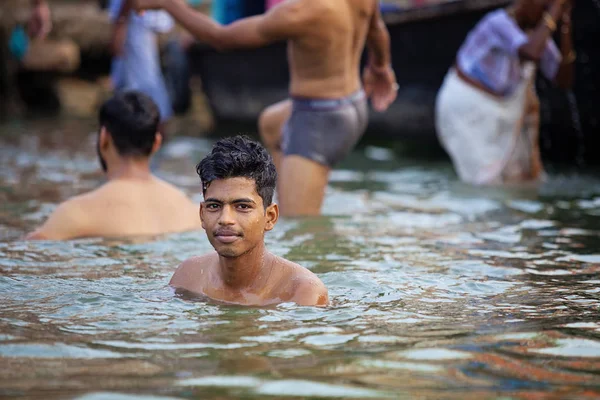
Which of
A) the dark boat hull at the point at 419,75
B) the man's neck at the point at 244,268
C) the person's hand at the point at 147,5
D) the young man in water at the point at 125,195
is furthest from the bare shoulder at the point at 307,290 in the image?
the dark boat hull at the point at 419,75

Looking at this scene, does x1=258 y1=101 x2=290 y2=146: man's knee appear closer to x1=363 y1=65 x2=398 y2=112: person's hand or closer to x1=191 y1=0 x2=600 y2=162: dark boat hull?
x1=363 y1=65 x2=398 y2=112: person's hand

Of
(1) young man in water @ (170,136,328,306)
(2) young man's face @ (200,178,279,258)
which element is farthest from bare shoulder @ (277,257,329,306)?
(2) young man's face @ (200,178,279,258)

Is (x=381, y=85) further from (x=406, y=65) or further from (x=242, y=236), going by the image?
(x=406, y=65)

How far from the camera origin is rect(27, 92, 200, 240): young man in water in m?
6.20

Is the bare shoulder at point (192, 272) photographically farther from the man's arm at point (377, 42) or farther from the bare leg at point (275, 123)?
the man's arm at point (377, 42)

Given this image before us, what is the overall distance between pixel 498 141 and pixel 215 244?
4911mm

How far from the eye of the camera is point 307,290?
4.57 meters

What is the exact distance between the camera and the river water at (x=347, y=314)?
3531 millimetres

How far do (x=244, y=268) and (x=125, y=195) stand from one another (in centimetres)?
179

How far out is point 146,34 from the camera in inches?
380

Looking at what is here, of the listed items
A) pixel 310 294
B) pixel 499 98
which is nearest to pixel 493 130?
pixel 499 98

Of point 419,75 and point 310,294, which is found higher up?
point 419,75

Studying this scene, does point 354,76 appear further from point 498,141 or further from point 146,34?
point 146,34

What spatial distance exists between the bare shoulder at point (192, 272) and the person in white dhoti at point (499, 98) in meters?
4.34
